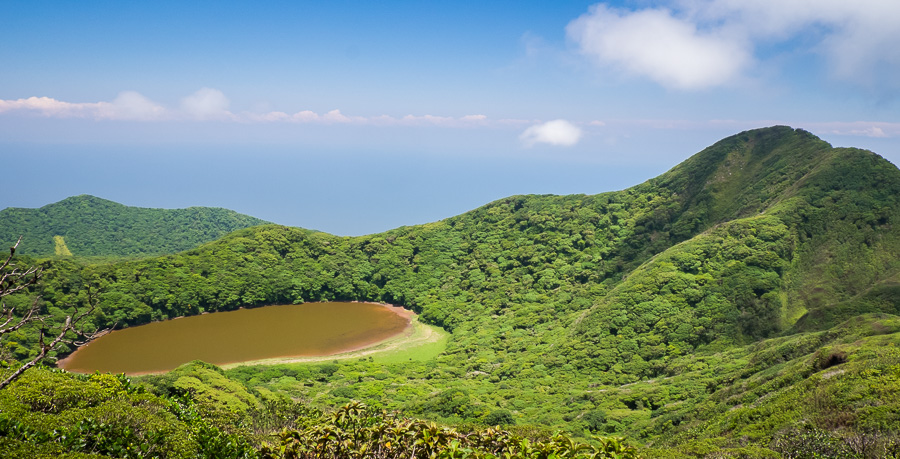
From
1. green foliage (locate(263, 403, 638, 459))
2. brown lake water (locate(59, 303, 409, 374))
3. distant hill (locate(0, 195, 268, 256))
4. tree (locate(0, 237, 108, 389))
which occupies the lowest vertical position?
brown lake water (locate(59, 303, 409, 374))

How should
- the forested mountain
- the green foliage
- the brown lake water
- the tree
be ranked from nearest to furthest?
the tree
the green foliage
the forested mountain
the brown lake water

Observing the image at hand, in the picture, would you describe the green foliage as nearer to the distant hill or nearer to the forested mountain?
the forested mountain

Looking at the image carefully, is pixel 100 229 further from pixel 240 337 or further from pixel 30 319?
pixel 30 319

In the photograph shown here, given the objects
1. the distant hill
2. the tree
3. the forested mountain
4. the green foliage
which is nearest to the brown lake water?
the forested mountain

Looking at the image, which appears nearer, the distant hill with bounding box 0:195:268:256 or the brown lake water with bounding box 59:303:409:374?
the brown lake water with bounding box 59:303:409:374

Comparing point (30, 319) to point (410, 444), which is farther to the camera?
point (410, 444)

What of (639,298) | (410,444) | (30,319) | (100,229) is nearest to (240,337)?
(639,298)

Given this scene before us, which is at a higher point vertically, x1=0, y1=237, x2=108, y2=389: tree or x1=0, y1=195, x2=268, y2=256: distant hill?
x1=0, y1=195, x2=268, y2=256: distant hill

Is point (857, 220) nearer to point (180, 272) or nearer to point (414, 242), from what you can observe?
point (414, 242)
